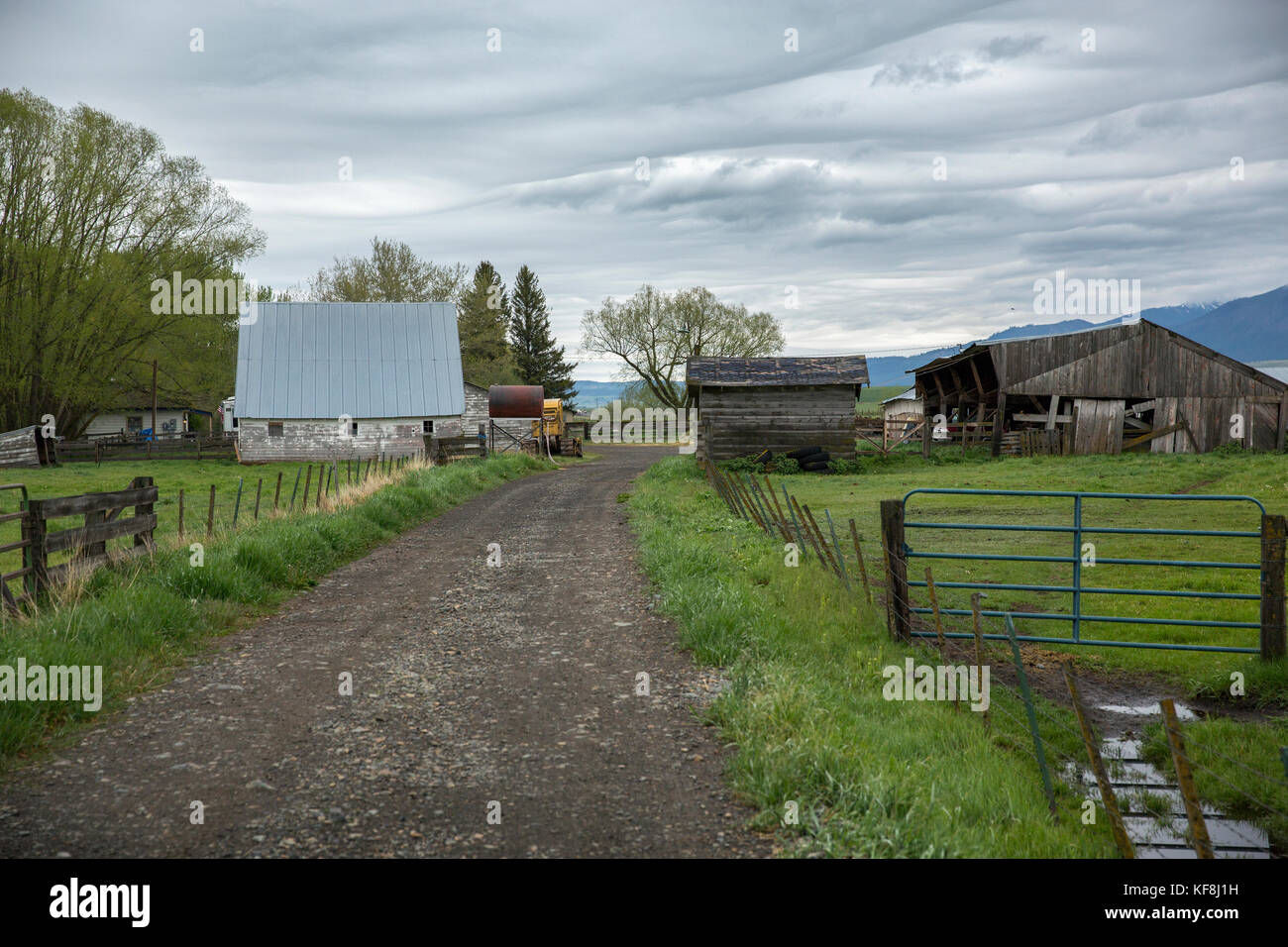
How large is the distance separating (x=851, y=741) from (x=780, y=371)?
91.7 feet

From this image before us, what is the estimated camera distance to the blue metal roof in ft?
137

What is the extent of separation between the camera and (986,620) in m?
10.2

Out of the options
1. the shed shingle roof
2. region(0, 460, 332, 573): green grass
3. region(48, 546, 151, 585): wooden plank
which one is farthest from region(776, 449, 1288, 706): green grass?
region(0, 460, 332, 573): green grass

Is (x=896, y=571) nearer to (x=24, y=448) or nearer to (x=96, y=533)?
(x=96, y=533)

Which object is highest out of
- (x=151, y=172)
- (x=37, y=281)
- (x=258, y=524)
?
(x=151, y=172)

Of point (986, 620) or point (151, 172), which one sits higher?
point (151, 172)

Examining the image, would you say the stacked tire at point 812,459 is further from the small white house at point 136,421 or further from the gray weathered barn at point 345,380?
the small white house at point 136,421

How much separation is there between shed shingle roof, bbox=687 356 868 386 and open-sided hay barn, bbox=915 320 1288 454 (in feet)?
22.8

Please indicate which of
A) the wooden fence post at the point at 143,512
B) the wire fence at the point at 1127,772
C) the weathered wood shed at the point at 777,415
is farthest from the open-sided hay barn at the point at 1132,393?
the wooden fence post at the point at 143,512

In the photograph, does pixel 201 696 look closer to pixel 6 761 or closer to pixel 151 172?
pixel 6 761

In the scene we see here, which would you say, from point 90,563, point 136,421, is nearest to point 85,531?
point 90,563
